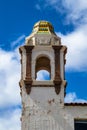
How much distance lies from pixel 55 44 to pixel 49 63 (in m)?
1.68

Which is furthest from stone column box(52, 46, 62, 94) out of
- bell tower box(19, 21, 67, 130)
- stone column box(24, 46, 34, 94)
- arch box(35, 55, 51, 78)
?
stone column box(24, 46, 34, 94)

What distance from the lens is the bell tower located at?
2959cm

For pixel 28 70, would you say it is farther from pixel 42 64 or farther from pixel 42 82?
pixel 42 64

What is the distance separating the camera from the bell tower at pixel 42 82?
2959cm

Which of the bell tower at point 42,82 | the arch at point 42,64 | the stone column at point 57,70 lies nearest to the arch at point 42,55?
the bell tower at point 42,82

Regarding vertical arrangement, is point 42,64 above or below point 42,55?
above

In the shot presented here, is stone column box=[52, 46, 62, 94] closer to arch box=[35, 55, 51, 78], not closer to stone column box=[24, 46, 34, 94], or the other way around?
arch box=[35, 55, 51, 78]

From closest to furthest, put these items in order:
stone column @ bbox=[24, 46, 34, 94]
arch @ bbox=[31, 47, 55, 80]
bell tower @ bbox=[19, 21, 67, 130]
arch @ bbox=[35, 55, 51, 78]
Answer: bell tower @ bbox=[19, 21, 67, 130], stone column @ bbox=[24, 46, 34, 94], arch @ bbox=[31, 47, 55, 80], arch @ bbox=[35, 55, 51, 78]

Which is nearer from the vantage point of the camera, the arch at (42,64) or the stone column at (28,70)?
the stone column at (28,70)

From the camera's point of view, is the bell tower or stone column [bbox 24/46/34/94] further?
stone column [bbox 24/46/34/94]

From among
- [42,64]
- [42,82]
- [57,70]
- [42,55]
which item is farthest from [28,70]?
[42,64]

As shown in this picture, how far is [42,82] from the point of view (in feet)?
100

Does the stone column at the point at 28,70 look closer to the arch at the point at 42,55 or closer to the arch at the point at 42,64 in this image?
the arch at the point at 42,55

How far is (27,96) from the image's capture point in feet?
99.3
